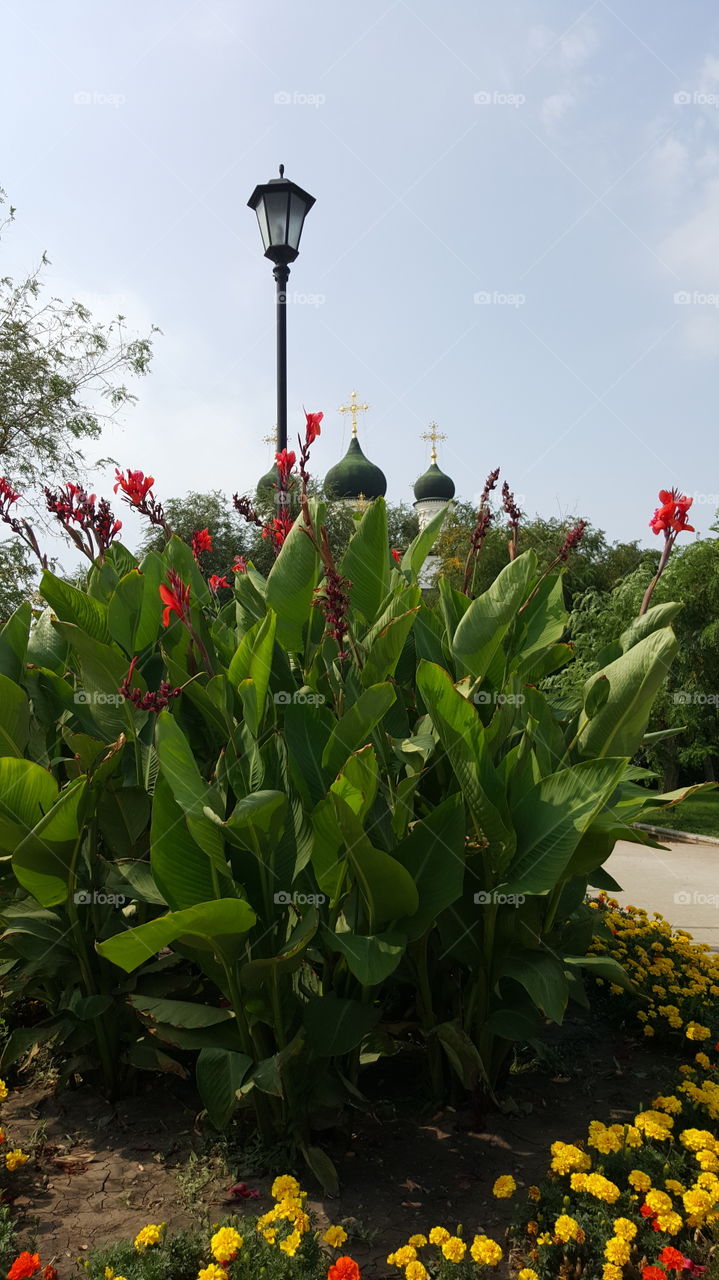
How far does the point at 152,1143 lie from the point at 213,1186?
280mm

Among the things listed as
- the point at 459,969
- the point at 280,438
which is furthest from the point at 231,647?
the point at 280,438

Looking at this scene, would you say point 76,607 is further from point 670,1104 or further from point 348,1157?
point 670,1104

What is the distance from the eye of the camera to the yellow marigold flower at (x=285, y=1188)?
69.2 inches

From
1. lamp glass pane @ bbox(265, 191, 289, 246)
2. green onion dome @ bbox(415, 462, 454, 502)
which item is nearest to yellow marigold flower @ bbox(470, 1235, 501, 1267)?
lamp glass pane @ bbox(265, 191, 289, 246)

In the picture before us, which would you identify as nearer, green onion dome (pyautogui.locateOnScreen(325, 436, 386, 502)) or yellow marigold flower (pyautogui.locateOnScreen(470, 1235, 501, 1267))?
yellow marigold flower (pyautogui.locateOnScreen(470, 1235, 501, 1267))

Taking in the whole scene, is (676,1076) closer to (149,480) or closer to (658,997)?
(658,997)

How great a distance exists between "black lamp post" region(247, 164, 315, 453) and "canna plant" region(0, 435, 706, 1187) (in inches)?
171

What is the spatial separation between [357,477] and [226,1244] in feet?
125

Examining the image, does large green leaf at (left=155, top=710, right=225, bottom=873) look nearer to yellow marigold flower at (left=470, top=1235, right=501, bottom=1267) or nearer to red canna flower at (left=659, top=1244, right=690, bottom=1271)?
yellow marigold flower at (left=470, top=1235, right=501, bottom=1267)

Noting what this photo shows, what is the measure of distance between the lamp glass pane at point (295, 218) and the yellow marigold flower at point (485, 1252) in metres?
6.73

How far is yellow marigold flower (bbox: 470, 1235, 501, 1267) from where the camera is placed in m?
1.57

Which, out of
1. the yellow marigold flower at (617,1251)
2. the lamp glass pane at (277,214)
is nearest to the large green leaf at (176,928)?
the yellow marigold flower at (617,1251)

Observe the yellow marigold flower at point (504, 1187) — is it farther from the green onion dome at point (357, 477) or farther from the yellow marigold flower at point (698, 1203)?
the green onion dome at point (357, 477)

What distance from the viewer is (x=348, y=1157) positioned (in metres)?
2.09
